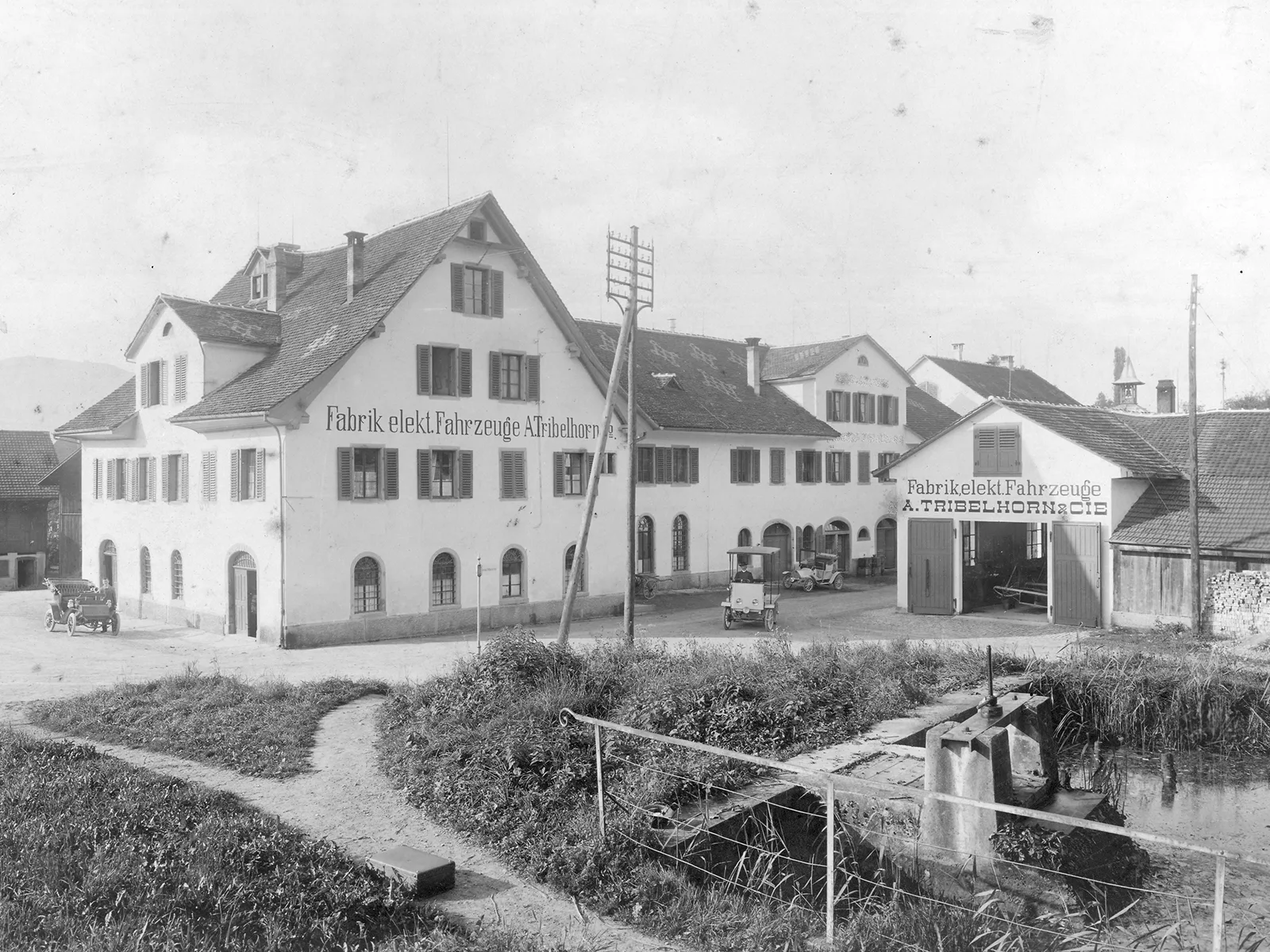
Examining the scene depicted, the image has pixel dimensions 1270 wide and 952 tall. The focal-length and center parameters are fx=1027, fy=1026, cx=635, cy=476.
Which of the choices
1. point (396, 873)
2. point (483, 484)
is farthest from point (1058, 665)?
point (483, 484)

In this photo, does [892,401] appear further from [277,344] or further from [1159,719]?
[1159,719]

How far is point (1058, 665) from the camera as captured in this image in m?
17.1

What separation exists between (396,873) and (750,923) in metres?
2.96

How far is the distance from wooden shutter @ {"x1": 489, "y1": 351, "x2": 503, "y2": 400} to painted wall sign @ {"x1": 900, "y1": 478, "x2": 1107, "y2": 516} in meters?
11.9

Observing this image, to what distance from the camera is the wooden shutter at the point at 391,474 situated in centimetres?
2569

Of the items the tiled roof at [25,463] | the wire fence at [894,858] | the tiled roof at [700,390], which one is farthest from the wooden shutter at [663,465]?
the tiled roof at [25,463]

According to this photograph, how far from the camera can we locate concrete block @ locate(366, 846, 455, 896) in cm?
844

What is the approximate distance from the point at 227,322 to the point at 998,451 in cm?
2127

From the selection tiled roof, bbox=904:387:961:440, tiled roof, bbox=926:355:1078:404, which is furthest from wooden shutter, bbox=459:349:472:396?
tiled roof, bbox=926:355:1078:404

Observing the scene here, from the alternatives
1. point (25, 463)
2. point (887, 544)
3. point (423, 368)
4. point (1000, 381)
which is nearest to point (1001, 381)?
point (1000, 381)

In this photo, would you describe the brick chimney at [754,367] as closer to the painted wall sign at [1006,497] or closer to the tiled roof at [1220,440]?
the painted wall sign at [1006,497]

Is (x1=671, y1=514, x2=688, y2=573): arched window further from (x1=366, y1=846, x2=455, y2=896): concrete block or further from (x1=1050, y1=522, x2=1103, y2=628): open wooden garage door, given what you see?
(x1=366, y1=846, x2=455, y2=896): concrete block

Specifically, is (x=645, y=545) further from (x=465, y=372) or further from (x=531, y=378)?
(x=465, y=372)

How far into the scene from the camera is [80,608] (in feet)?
87.5
